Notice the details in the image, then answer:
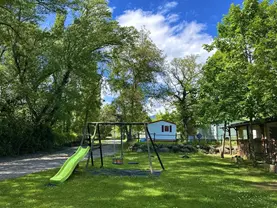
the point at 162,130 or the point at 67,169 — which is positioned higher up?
the point at 162,130

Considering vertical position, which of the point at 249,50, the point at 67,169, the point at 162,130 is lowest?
the point at 67,169

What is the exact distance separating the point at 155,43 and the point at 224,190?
20937mm

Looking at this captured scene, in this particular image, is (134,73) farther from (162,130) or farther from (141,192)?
(141,192)

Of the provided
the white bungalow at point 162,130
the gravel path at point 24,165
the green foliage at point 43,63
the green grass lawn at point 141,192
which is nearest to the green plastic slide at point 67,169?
the green grass lawn at point 141,192

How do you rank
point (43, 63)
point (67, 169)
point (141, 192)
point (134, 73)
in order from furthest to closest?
point (134, 73), point (43, 63), point (67, 169), point (141, 192)

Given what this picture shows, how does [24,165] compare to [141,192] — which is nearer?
[141,192]

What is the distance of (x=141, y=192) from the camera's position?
230 inches

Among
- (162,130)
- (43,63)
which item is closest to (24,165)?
(43,63)

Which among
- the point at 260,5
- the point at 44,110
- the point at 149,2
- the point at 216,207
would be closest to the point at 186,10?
the point at 149,2

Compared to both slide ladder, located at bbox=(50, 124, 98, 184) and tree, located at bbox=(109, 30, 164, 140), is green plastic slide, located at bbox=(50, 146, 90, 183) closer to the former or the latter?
slide ladder, located at bbox=(50, 124, 98, 184)

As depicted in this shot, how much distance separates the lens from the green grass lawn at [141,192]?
16.2ft

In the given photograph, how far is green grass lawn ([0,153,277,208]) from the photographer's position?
4.95m

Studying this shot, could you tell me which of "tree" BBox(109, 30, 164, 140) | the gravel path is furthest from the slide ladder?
"tree" BBox(109, 30, 164, 140)

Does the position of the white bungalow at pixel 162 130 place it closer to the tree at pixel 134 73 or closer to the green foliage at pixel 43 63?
the tree at pixel 134 73
